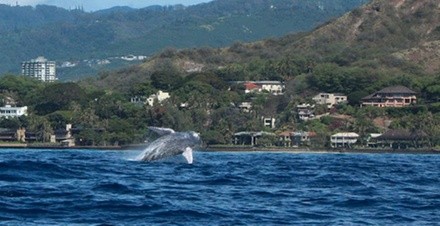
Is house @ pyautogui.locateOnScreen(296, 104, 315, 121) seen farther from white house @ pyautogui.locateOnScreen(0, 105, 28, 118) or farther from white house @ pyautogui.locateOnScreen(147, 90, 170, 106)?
white house @ pyautogui.locateOnScreen(0, 105, 28, 118)

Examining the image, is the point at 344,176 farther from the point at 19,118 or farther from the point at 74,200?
the point at 19,118

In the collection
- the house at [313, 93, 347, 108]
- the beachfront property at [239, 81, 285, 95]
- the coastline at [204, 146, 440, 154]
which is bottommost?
the coastline at [204, 146, 440, 154]

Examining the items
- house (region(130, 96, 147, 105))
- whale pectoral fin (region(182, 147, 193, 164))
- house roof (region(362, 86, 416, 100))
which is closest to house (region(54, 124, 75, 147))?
house (region(130, 96, 147, 105))

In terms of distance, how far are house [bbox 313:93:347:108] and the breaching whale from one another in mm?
101267

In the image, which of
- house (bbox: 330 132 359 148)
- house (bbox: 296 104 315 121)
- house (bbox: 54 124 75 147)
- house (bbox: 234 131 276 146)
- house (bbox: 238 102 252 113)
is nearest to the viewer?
house (bbox: 330 132 359 148)

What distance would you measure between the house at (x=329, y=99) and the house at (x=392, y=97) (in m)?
4.77

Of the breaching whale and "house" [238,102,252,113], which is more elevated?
"house" [238,102,252,113]

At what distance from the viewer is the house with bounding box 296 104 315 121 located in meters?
143

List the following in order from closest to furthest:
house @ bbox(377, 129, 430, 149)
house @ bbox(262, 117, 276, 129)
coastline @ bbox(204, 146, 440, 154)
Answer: coastline @ bbox(204, 146, 440, 154), house @ bbox(377, 129, 430, 149), house @ bbox(262, 117, 276, 129)

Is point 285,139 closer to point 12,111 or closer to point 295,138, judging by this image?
point 295,138

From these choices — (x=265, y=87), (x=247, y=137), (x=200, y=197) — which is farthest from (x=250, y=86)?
(x=200, y=197)

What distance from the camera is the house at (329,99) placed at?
151913mm

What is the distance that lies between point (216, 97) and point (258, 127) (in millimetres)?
15667

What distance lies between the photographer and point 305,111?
144500 millimetres
